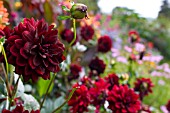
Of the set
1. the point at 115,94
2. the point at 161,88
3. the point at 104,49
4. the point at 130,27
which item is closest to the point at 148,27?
the point at 130,27

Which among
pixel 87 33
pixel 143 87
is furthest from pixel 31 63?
pixel 87 33

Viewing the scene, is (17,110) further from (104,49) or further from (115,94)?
(104,49)

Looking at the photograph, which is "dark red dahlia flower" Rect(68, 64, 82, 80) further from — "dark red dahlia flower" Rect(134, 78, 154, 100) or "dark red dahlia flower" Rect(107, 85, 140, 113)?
"dark red dahlia flower" Rect(107, 85, 140, 113)

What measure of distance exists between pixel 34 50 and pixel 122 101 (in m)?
0.28

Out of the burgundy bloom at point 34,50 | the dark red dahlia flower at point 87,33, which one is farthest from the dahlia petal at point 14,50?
the dark red dahlia flower at point 87,33

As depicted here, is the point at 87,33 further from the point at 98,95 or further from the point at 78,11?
the point at 78,11

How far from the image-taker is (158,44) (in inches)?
173

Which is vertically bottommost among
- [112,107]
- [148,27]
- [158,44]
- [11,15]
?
[158,44]

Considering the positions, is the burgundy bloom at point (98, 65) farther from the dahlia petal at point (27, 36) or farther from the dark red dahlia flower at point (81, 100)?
the dahlia petal at point (27, 36)

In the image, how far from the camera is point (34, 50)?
0.48 meters

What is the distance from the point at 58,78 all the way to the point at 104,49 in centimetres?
19

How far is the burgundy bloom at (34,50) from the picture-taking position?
18.4 inches

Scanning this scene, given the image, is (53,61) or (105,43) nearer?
(53,61)

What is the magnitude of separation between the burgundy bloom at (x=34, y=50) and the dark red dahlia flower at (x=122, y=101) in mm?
225
